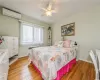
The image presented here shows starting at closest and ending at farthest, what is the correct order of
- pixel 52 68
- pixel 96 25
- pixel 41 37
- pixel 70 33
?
pixel 52 68 → pixel 96 25 → pixel 70 33 → pixel 41 37

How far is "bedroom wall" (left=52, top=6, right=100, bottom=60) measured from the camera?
101 inches

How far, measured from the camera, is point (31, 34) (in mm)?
4000

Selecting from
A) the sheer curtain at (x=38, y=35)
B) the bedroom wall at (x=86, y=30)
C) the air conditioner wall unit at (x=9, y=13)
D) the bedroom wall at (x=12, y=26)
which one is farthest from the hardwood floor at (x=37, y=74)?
the sheer curtain at (x=38, y=35)

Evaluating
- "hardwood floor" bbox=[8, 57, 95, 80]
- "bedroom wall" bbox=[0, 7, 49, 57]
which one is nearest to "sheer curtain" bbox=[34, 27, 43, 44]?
"bedroom wall" bbox=[0, 7, 49, 57]

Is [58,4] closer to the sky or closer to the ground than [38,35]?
closer to the sky

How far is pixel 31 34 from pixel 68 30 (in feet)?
7.46

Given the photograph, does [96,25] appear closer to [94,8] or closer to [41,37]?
[94,8]

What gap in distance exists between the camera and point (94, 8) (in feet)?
8.57

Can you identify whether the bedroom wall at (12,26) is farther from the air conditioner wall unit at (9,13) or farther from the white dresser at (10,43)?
the white dresser at (10,43)

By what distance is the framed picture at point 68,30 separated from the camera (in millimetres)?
3378

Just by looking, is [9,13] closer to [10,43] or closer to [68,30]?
[10,43]

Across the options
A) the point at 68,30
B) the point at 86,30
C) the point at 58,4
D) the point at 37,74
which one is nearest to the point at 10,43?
the point at 37,74

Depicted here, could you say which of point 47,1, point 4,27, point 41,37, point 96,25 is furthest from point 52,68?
point 41,37

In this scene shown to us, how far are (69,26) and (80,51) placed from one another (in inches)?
57.0
